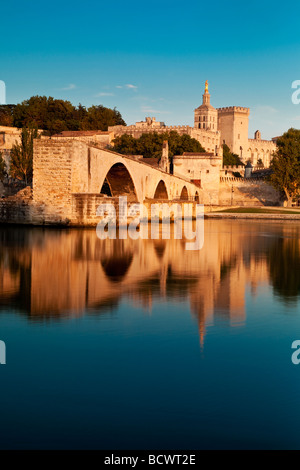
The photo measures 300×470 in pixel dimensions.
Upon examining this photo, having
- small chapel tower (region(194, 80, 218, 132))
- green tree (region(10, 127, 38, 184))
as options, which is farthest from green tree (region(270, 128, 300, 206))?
small chapel tower (region(194, 80, 218, 132))

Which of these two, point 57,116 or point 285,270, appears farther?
point 57,116

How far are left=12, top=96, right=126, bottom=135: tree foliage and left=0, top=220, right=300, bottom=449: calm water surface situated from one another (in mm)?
67613

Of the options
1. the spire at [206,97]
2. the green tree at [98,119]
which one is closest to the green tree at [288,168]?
the green tree at [98,119]

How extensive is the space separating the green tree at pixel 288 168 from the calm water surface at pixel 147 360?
5667cm

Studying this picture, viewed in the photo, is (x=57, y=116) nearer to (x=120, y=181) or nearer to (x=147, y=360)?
(x=120, y=181)

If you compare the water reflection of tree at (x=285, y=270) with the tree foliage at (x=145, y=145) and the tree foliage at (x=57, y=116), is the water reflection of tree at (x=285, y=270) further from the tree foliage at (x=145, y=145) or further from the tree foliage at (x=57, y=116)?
the tree foliage at (x=57, y=116)

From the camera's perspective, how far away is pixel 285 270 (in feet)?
45.9

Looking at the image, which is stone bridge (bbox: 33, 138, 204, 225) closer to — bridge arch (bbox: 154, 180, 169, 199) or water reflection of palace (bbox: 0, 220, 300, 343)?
water reflection of palace (bbox: 0, 220, 300, 343)

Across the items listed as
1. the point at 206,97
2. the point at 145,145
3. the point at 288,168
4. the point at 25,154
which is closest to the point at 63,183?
the point at 25,154

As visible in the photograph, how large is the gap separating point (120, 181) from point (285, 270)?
80.5 ft

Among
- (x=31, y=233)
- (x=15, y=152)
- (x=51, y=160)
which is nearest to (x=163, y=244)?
(x=31, y=233)

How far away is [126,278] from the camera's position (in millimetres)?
11750

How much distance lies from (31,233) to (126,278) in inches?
450
